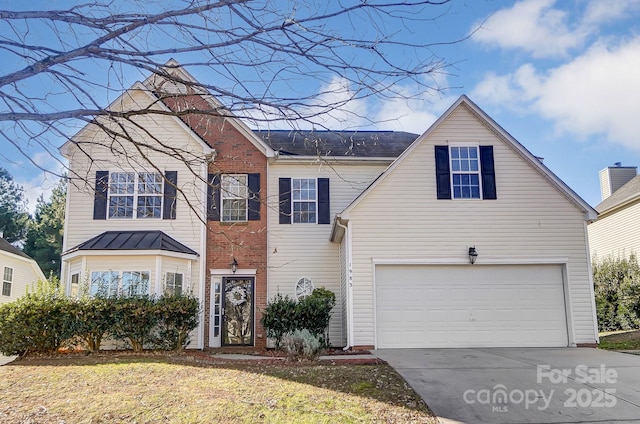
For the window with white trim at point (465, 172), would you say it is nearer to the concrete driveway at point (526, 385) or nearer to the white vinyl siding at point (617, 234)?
the concrete driveway at point (526, 385)

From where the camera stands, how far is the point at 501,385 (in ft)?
24.3

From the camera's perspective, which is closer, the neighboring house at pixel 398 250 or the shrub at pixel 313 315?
the neighboring house at pixel 398 250

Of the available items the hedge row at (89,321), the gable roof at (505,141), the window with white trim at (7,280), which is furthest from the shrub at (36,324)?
the window with white trim at (7,280)

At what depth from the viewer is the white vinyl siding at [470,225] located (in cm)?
1257

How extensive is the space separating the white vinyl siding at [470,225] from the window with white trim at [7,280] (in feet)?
59.1

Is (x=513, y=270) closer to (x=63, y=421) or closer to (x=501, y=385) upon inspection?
(x=501, y=385)

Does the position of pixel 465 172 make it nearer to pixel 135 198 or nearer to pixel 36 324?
pixel 135 198

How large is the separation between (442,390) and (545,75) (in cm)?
496

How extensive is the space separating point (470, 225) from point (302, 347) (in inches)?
218

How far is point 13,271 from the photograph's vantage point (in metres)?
23.0

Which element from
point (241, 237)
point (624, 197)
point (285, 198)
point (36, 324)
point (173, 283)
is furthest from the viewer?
point (624, 197)

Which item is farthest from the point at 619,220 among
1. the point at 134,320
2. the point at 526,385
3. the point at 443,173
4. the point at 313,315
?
the point at 134,320

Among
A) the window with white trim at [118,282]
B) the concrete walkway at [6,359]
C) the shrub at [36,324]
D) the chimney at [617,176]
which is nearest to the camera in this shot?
the concrete walkway at [6,359]

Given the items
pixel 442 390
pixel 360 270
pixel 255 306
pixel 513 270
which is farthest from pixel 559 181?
pixel 255 306
